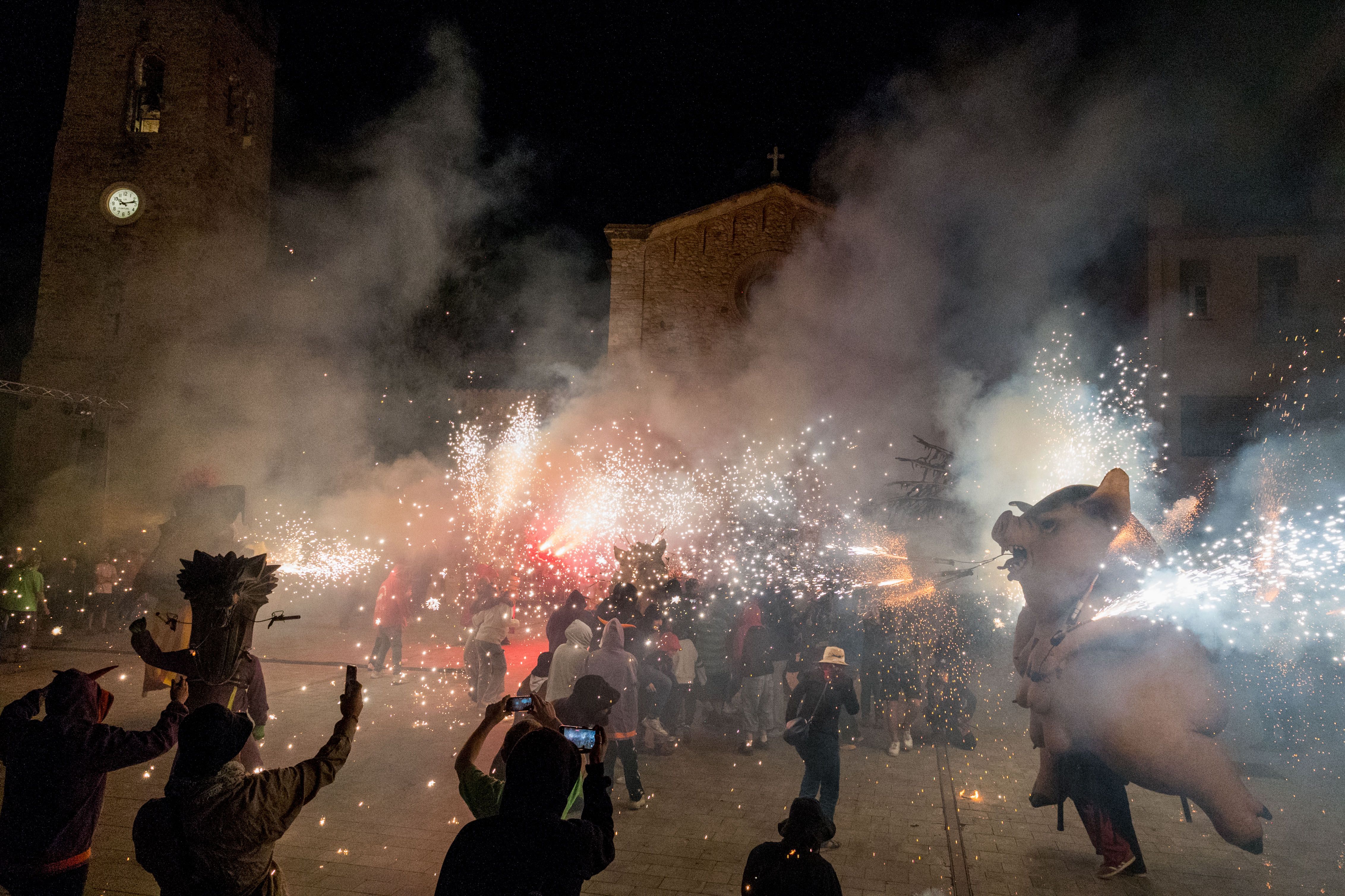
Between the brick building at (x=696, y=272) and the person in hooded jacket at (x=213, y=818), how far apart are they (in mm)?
16000

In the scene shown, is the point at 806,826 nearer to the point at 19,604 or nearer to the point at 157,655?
the point at 157,655

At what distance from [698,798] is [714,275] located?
14.4 meters

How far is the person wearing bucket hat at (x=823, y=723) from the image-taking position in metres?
5.28

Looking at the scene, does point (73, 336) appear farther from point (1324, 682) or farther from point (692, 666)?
point (1324, 682)

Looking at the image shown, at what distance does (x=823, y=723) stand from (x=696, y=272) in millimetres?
14784

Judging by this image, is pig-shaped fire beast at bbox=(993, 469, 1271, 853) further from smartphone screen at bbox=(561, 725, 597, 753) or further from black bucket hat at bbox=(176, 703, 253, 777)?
black bucket hat at bbox=(176, 703, 253, 777)

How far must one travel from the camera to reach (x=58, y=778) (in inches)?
119

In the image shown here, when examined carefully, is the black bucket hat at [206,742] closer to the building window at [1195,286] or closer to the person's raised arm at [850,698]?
the person's raised arm at [850,698]

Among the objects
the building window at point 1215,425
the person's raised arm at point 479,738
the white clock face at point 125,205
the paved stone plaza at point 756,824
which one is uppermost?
the white clock face at point 125,205

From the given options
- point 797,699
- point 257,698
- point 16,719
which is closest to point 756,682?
point 797,699

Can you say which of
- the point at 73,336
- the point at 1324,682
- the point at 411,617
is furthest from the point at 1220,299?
the point at 73,336

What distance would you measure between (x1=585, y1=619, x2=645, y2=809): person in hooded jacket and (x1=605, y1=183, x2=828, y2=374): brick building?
40.7 ft

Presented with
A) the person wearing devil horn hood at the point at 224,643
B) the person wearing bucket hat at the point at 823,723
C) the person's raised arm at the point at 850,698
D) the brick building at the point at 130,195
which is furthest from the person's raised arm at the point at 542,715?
the brick building at the point at 130,195

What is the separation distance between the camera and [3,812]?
304cm
